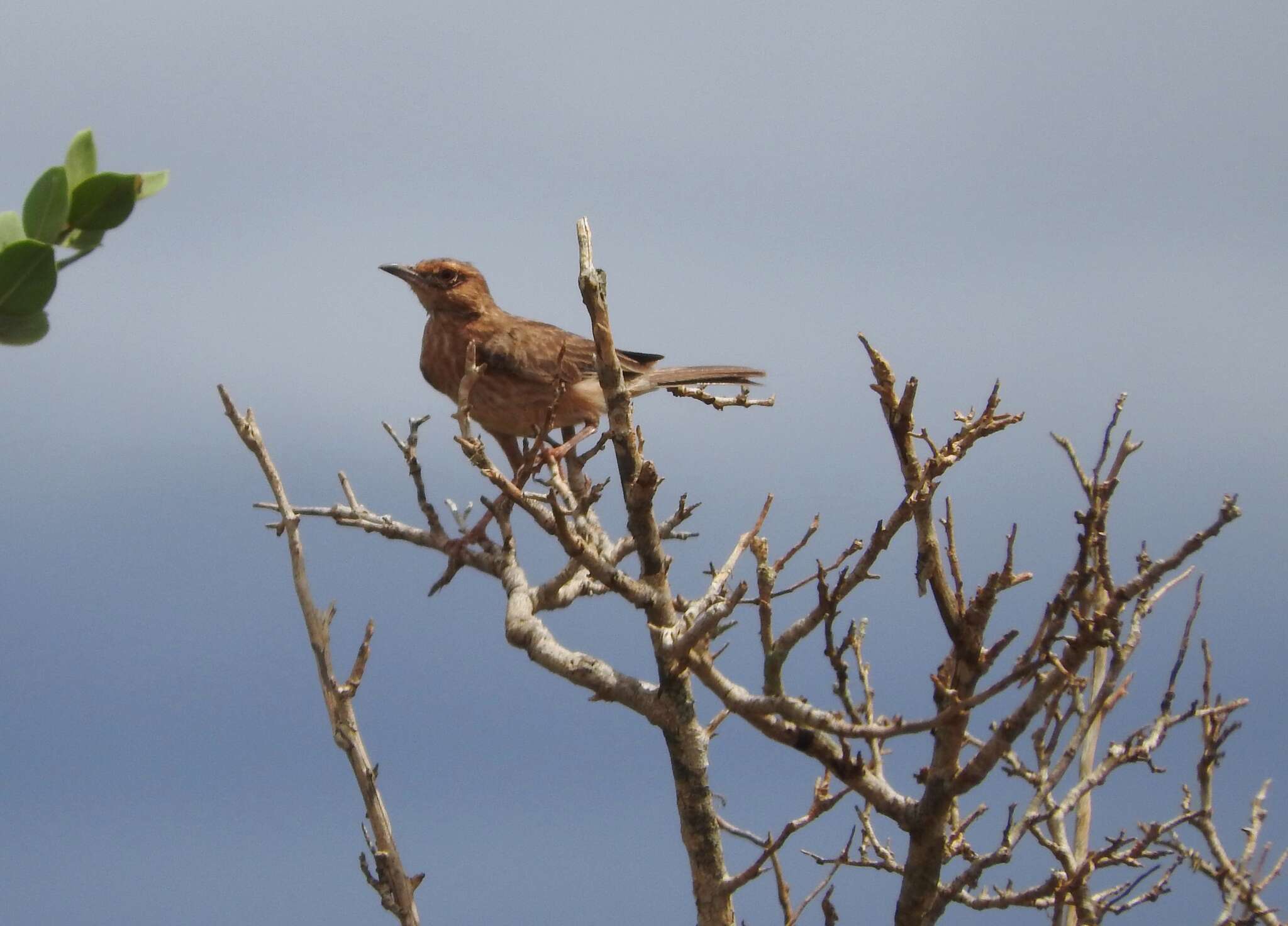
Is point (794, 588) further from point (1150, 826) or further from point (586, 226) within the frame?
point (1150, 826)

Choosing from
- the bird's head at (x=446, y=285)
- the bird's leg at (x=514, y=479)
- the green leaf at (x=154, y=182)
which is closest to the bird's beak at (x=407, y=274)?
the bird's head at (x=446, y=285)

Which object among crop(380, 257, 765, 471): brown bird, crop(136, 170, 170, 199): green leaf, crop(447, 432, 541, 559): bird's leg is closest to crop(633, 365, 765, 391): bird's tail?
crop(380, 257, 765, 471): brown bird

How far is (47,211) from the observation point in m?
1.64

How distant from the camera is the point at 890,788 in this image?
5.05m

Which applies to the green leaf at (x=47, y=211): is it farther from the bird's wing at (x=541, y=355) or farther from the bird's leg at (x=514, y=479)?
the bird's wing at (x=541, y=355)

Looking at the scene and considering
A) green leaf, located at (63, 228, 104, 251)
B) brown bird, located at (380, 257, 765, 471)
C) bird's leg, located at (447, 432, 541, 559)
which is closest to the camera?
green leaf, located at (63, 228, 104, 251)

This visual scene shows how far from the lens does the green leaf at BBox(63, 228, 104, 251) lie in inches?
65.9

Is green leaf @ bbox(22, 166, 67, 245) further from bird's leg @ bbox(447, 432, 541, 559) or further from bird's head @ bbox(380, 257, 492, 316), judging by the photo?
bird's head @ bbox(380, 257, 492, 316)

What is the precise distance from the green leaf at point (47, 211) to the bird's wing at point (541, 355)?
751 cm

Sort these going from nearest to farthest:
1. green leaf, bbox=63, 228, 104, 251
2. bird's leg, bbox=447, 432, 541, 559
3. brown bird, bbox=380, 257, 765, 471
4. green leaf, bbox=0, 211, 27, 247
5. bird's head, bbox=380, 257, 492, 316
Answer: green leaf, bbox=0, 211, 27, 247
green leaf, bbox=63, 228, 104, 251
bird's leg, bbox=447, 432, 541, 559
brown bird, bbox=380, 257, 765, 471
bird's head, bbox=380, 257, 492, 316

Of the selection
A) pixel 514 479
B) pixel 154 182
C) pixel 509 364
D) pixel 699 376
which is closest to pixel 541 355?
pixel 509 364

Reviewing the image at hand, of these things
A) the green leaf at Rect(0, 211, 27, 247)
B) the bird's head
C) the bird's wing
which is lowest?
the green leaf at Rect(0, 211, 27, 247)

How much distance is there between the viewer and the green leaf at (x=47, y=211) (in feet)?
5.35

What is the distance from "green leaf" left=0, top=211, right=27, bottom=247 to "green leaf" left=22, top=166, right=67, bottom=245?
0.01 metres
